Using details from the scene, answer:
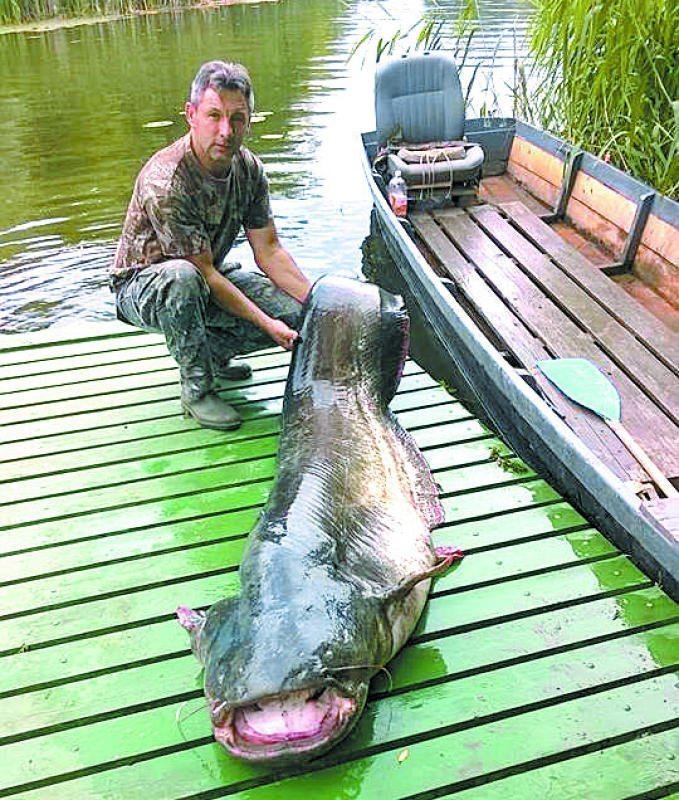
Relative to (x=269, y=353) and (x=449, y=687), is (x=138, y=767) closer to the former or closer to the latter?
(x=449, y=687)

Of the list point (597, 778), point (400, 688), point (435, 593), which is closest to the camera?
point (597, 778)

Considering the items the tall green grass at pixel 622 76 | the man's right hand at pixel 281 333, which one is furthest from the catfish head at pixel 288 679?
the tall green grass at pixel 622 76

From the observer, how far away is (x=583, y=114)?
20.4ft

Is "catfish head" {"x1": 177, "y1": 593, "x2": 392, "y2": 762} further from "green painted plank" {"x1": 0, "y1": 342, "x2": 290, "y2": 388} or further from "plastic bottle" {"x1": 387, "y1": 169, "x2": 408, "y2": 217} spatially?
"plastic bottle" {"x1": 387, "y1": 169, "x2": 408, "y2": 217}

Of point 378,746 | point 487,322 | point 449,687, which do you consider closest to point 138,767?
point 378,746

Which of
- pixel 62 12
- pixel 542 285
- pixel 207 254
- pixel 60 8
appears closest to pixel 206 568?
pixel 207 254

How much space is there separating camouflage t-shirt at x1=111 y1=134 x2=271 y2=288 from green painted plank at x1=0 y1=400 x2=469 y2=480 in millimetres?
720

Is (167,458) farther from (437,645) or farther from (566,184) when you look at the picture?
(566,184)

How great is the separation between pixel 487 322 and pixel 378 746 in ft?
10.0

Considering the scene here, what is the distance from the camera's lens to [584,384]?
396 cm

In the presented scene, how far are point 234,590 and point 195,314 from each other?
50.2 inches

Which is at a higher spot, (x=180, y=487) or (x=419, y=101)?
(x=419, y=101)

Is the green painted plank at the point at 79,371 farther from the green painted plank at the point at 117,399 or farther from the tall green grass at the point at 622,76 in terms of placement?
the tall green grass at the point at 622,76

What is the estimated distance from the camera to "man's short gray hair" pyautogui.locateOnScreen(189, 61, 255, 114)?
3211mm
